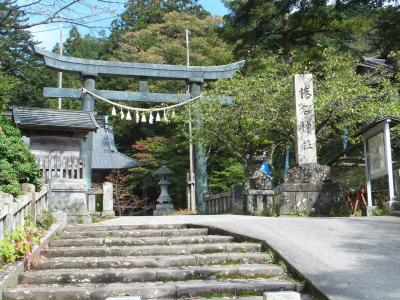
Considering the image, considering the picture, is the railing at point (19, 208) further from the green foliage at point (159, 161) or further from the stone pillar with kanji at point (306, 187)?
the green foliage at point (159, 161)

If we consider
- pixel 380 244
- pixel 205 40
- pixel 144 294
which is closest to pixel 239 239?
pixel 380 244

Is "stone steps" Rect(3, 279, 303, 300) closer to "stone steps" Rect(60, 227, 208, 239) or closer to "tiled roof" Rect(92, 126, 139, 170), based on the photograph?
"stone steps" Rect(60, 227, 208, 239)

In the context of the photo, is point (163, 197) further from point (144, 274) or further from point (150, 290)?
point (150, 290)

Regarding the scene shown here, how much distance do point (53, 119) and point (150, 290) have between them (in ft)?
39.3

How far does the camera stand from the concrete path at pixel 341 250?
5.19 metres

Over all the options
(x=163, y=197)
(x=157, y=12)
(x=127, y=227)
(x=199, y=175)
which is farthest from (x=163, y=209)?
(x=157, y=12)

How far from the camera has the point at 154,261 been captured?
6.68m

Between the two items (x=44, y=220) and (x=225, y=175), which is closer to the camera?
(x=44, y=220)

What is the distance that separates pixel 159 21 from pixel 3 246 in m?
34.4

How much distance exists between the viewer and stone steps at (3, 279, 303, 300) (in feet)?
18.0

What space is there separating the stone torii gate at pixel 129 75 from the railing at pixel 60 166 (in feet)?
10.1

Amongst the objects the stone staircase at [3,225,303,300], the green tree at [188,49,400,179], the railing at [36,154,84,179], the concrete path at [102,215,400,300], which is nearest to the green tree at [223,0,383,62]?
the green tree at [188,49,400,179]

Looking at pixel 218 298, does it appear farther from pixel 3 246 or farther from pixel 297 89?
pixel 297 89

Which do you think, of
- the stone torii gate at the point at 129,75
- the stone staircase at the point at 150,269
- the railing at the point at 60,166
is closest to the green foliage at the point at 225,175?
the stone torii gate at the point at 129,75
